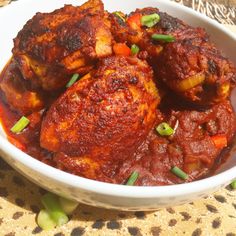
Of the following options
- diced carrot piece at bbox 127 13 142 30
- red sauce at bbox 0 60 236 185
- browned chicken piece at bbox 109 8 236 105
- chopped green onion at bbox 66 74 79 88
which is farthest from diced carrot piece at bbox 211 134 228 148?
chopped green onion at bbox 66 74 79 88

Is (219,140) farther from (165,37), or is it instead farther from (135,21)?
(135,21)

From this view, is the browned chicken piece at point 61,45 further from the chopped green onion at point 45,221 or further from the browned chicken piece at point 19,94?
the chopped green onion at point 45,221

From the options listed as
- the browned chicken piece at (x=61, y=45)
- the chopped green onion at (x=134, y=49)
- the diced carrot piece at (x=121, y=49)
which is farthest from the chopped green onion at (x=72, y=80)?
the chopped green onion at (x=134, y=49)

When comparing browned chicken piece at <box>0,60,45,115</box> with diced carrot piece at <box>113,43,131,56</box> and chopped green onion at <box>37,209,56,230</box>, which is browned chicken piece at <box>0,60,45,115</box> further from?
chopped green onion at <box>37,209,56,230</box>

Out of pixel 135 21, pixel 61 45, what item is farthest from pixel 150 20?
pixel 61 45

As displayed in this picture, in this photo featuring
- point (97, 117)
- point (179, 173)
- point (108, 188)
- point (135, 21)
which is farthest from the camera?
point (135, 21)

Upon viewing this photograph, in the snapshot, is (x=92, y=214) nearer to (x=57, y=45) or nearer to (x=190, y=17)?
(x=57, y=45)
